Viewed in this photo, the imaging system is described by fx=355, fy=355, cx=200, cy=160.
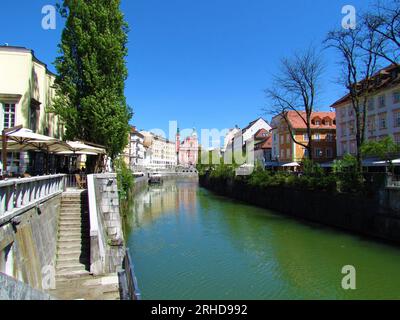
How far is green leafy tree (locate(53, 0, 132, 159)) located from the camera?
931 inches

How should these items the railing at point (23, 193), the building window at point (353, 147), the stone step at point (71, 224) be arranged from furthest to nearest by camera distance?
the building window at point (353, 147) → the stone step at point (71, 224) → the railing at point (23, 193)

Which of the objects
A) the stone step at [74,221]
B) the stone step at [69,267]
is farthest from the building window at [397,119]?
the stone step at [69,267]

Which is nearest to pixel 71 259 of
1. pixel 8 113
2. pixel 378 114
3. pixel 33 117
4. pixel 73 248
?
pixel 73 248

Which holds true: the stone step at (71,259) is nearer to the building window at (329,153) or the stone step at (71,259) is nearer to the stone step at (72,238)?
the stone step at (72,238)

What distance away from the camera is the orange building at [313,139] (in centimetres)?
5741

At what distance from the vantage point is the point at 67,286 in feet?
33.7

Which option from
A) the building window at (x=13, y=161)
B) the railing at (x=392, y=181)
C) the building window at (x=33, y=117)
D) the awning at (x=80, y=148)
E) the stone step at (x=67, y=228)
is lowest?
the stone step at (x=67, y=228)

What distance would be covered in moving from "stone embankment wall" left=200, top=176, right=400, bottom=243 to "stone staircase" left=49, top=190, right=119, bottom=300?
55.8 ft

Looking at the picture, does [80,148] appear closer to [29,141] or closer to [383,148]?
[29,141]

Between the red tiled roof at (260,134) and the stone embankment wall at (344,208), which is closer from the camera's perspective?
the stone embankment wall at (344,208)

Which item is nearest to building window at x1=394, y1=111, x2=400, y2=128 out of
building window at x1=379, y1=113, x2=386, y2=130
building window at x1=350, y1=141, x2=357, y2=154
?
building window at x1=379, y1=113, x2=386, y2=130

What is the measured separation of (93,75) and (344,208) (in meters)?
19.8

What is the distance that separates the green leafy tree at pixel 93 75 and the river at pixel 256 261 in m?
7.72
